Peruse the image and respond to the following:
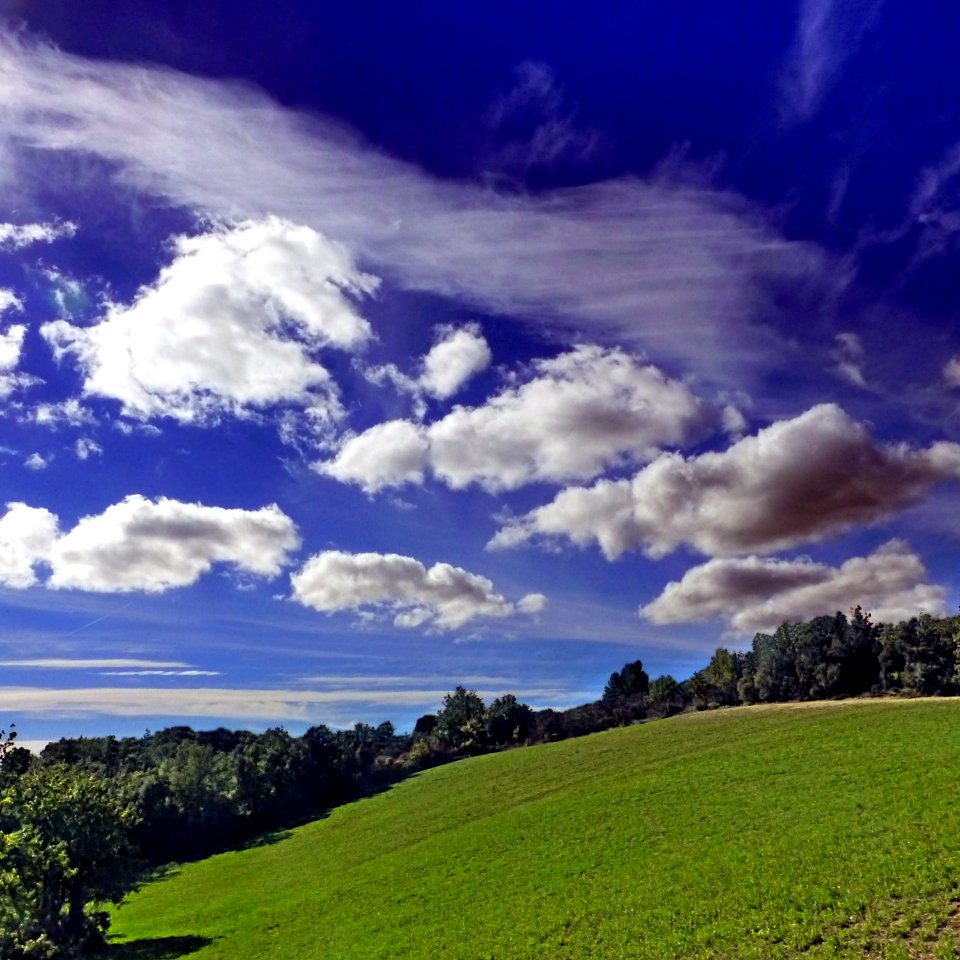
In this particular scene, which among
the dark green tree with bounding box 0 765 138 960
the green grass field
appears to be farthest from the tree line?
the green grass field

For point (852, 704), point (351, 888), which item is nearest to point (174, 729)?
point (351, 888)

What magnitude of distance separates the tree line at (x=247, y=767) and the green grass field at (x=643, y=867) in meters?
9.40

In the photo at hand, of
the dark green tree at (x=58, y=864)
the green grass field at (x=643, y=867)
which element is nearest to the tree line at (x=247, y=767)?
the dark green tree at (x=58, y=864)

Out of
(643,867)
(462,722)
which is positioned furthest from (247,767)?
(643,867)

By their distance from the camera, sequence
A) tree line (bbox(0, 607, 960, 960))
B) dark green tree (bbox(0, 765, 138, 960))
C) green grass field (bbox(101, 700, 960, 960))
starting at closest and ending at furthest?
green grass field (bbox(101, 700, 960, 960)) < dark green tree (bbox(0, 765, 138, 960)) < tree line (bbox(0, 607, 960, 960))

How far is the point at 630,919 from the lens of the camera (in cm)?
3806

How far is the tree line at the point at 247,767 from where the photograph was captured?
49844mm

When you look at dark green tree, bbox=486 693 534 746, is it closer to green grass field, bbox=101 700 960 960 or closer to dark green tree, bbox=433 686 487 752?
dark green tree, bbox=433 686 487 752

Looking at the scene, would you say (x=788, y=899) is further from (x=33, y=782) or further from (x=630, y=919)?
(x=33, y=782)

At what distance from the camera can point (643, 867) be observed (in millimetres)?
46656

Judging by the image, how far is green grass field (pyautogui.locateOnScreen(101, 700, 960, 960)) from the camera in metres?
33.7

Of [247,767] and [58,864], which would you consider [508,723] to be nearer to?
[247,767]

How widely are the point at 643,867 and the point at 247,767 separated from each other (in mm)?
85445

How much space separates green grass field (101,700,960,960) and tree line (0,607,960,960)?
940 centimetres
